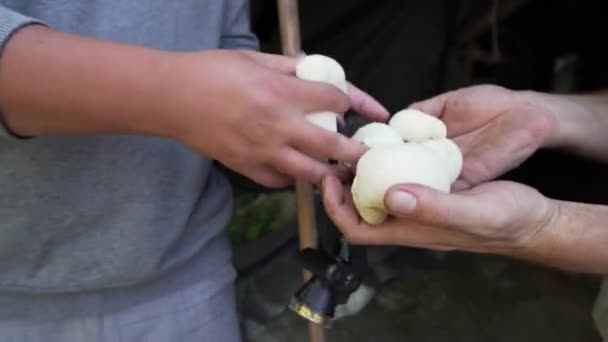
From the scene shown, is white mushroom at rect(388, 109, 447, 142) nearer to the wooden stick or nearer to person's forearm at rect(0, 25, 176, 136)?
the wooden stick

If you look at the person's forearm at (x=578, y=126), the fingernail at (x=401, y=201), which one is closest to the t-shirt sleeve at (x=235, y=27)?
the fingernail at (x=401, y=201)

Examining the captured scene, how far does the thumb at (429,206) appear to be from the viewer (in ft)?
2.29

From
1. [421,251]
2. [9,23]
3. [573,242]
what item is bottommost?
[421,251]

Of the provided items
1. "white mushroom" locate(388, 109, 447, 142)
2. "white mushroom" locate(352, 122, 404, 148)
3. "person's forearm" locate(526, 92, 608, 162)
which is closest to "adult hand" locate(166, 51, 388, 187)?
"white mushroom" locate(352, 122, 404, 148)

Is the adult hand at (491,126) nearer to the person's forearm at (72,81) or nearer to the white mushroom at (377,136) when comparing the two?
the white mushroom at (377,136)

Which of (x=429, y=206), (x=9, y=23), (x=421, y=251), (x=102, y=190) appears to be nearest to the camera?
(x=9, y=23)

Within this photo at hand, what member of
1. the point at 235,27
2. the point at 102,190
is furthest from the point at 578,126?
the point at 102,190

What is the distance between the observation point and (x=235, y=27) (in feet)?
3.26

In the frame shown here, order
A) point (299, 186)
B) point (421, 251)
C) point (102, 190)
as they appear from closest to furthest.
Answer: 1. point (102, 190)
2. point (299, 186)
3. point (421, 251)

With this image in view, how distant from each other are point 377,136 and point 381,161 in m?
0.09

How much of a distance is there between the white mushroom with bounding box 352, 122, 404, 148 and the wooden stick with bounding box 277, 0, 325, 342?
0.47ft

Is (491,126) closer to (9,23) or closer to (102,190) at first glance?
(102,190)

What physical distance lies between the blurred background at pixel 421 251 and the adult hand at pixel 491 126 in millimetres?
764

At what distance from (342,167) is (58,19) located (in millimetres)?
412
